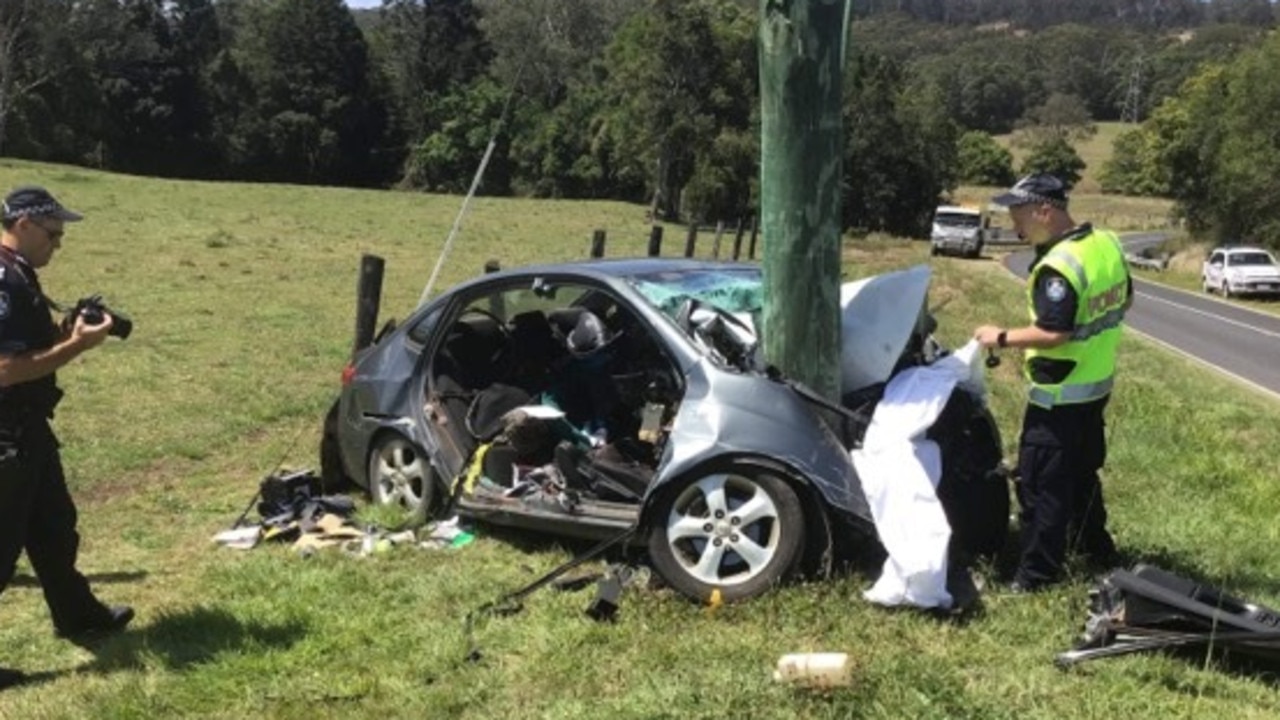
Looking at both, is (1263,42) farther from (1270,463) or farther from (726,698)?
(726,698)

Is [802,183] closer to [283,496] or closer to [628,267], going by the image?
[628,267]

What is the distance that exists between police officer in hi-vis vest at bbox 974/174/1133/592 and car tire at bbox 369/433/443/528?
3.02 metres

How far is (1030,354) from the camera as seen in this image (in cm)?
500

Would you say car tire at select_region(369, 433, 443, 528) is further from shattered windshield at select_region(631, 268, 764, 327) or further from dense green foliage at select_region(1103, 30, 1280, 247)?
dense green foliage at select_region(1103, 30, 1280, 247)

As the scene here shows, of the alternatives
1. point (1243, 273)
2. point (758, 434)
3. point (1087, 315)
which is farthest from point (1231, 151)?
point (758, 434)

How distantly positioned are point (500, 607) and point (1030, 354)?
2.46 meters

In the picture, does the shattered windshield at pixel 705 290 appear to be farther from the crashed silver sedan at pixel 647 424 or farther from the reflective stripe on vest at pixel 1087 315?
the reflective stripe on vest at pixel 1087 315

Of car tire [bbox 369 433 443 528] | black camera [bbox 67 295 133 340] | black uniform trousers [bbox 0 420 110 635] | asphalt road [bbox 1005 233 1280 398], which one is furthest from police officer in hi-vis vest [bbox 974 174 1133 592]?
asphalt road [bbox 1005 233 1280 398]

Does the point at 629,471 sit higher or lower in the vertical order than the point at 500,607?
higher

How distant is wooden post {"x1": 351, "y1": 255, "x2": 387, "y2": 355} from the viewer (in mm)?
9430

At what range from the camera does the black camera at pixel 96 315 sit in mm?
4645

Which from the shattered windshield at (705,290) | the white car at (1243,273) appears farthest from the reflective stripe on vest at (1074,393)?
the white car at (1243,273)

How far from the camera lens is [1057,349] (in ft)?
16.1

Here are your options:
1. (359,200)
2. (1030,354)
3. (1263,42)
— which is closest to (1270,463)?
(1030,354)
